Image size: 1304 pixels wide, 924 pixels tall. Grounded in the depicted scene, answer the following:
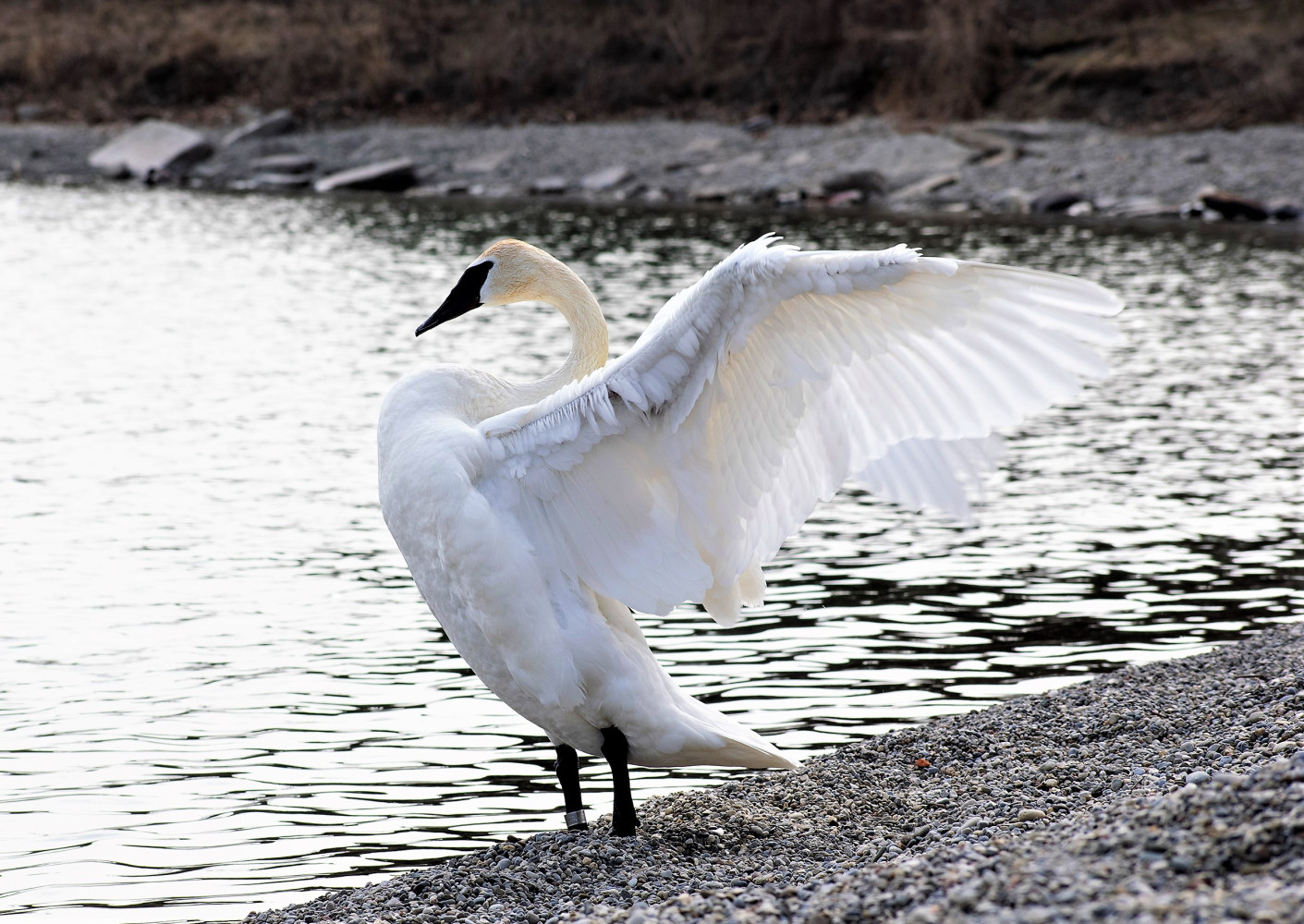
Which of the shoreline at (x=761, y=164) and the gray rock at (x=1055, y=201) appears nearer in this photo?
the gray rock at (x=1055, y=201)

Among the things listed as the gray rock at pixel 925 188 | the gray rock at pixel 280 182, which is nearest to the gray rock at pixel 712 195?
the gray rock at pixel 925 188

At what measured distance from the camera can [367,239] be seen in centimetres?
2848

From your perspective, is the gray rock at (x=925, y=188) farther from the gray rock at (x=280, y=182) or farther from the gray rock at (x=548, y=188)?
the gray rock at (x=280, y=182)

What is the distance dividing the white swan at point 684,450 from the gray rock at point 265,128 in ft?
126

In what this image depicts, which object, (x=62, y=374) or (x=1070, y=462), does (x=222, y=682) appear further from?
(x=62, y=374)

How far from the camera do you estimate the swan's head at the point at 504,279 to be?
5.72 meters

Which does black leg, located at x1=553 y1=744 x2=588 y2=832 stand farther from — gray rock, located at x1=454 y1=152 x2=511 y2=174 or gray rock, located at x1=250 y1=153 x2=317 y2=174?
gray rock, located at x1=250 y1=153 x2=317 y2=174

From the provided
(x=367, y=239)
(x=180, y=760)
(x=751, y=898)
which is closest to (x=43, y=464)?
(x=180, y=760)

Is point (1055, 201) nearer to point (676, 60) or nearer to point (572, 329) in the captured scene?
point (676, 60)

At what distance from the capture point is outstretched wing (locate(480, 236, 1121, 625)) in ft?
14.7

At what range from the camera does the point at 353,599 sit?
9039mm

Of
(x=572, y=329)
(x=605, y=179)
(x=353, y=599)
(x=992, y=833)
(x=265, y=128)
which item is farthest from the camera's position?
(x=265, y=128)

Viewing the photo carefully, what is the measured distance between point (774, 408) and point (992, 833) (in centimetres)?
157

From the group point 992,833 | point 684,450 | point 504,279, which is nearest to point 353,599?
point 504,279
